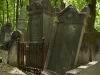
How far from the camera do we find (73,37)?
476 cm

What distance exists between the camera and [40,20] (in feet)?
27.9

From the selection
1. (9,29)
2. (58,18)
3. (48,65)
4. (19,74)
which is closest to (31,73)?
(19,74)

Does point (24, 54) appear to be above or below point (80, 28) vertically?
below

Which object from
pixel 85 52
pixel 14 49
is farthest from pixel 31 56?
pixel 85 52

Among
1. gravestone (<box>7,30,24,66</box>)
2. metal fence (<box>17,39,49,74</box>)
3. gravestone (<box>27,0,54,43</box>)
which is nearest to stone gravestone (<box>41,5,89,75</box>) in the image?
metal fence (<box>17,39,49,74</box>)

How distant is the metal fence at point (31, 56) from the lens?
22.9ft

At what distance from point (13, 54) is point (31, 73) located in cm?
181

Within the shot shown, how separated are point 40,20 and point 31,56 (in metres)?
1.97

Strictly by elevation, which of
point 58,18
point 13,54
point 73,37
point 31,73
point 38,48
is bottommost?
point 31,73

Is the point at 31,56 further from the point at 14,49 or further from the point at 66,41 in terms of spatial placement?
the point at 66,41

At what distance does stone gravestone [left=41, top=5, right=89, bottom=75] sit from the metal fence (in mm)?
1910

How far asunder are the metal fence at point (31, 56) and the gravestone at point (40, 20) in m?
1.22

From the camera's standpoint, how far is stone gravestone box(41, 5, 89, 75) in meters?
4.66

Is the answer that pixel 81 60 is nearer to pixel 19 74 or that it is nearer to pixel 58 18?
pixel 58 18
